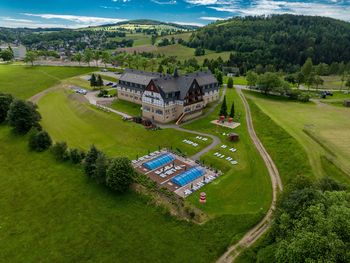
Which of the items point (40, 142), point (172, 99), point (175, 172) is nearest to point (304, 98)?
point (172, 99)

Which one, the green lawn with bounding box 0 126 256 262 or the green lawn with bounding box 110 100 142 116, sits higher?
the green lawn with bounding box 110 100 142 116

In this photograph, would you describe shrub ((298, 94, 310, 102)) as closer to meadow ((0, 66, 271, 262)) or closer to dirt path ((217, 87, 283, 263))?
meadow ((0, 66, 271, 262))

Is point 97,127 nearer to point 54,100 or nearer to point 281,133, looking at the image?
point 54,100

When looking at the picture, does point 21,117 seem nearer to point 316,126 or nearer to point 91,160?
point 91,160

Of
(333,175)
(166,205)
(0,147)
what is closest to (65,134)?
(0,147)

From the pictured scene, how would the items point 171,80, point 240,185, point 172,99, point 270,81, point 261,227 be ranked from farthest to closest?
point 270,81 < point 171,80 < point 172,99 < point 240,185 < point 261,227

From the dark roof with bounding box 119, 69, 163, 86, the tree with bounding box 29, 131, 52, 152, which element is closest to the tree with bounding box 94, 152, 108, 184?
the tree with bounding box 29, 131, 52, 152
